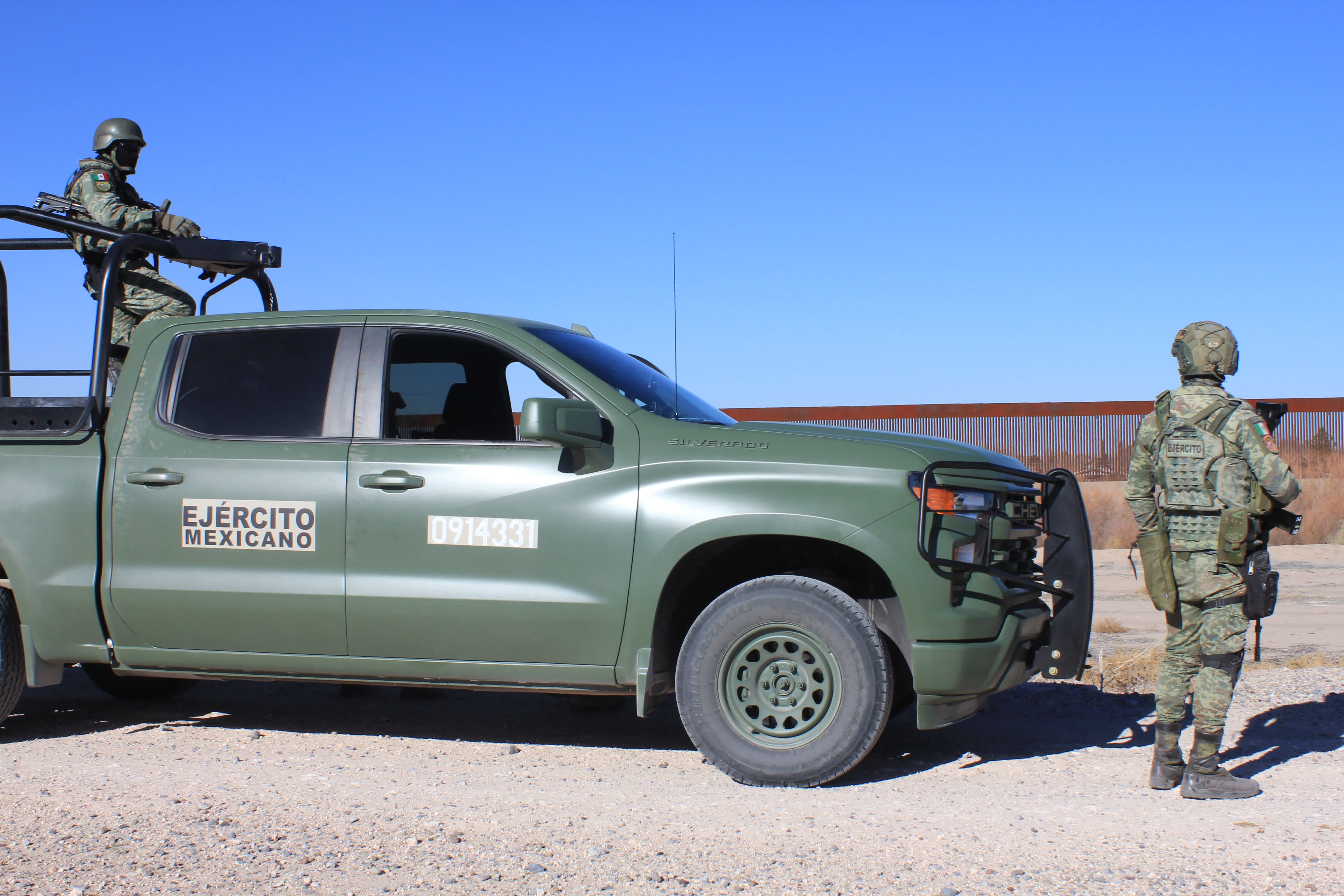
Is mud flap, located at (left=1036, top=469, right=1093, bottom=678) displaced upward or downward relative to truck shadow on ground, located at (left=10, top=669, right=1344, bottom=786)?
upward

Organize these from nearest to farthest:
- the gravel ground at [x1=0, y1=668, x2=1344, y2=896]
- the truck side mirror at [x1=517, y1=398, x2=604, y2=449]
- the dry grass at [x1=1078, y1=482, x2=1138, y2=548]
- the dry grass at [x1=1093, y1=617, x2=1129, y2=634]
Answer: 1. the gravel ground at [x1=0, y1=668, x2=1344, y2=896]
2. the truck side mirror at [x1=517, y1=398, x2=604, y2=449]
3. the dry grass at [x1=1093, y1=617, x2=1129, y2=634]
4. the dry grass at [x1=1078, y1=482, x2=1138, y2=548]

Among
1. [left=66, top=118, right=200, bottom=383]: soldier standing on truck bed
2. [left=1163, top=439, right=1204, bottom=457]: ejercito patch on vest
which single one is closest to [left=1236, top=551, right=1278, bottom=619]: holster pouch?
[left=1163, top=439, right=1204, bottom=457]: ejercito patch on vest

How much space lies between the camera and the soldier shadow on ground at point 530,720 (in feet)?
17.4

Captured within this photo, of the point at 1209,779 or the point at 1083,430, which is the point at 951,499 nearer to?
the point at 1209,779

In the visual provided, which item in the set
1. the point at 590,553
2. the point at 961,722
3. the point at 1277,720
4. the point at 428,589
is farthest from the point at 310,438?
the point at 1277,720

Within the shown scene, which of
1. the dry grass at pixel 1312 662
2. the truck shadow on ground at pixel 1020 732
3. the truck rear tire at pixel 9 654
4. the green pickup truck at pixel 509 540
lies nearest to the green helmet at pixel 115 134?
the green pickup truck at pixel 509 540

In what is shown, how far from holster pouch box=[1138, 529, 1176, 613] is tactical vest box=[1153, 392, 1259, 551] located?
4 centimetres

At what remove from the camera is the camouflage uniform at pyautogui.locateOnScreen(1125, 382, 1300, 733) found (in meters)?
4.36

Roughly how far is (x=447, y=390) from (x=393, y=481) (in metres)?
0.56

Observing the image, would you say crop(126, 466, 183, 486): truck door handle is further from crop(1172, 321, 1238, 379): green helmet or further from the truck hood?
crop(1172, 321, 1238, 379): green helmet

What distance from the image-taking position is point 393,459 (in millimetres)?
4785

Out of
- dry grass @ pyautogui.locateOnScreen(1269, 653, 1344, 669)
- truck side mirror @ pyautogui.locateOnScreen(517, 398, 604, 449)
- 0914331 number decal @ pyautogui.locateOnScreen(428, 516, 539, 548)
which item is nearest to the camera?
truck side mirror @ pyautogui.locateOnScreen(517, 398, 604, 449)

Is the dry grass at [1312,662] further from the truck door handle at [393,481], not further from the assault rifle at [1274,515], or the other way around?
the truck door handle at [393,481]

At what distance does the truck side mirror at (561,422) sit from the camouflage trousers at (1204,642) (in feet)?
7.94
